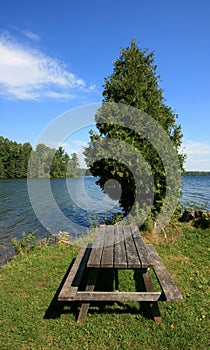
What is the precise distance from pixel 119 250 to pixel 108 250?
0.20m

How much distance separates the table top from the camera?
371 cm

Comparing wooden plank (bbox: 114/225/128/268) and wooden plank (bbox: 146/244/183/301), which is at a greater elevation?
wooden plank (bbox: 114/225/128/268)

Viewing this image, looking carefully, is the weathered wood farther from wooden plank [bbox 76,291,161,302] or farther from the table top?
the table top

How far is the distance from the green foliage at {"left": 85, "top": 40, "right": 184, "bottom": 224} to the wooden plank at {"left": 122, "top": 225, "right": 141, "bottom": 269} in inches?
110

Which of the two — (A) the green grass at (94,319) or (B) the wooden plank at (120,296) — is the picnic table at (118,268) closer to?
(B) the wooden plank at (120,296)

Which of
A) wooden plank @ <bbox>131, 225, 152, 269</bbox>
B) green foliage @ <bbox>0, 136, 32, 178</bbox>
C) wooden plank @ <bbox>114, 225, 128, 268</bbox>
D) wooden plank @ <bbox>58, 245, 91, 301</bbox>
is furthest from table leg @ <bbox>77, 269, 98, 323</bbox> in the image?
green foliage @ <bbox>0, 136, 32, 178</bbox>

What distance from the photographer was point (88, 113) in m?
9.12

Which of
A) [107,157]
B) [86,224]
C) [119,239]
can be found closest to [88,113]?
[107,157]

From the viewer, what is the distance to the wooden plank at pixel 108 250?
3726 millimetres

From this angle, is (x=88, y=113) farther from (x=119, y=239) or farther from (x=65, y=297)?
(x=65, y=297)

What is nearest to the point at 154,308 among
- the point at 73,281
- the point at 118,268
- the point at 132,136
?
the point at 118,268

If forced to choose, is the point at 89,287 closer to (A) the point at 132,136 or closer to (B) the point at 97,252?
(B) the point at 97,252

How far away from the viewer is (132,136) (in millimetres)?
8344

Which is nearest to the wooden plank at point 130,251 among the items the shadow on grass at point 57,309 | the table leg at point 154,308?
the table leg at point 154,308
